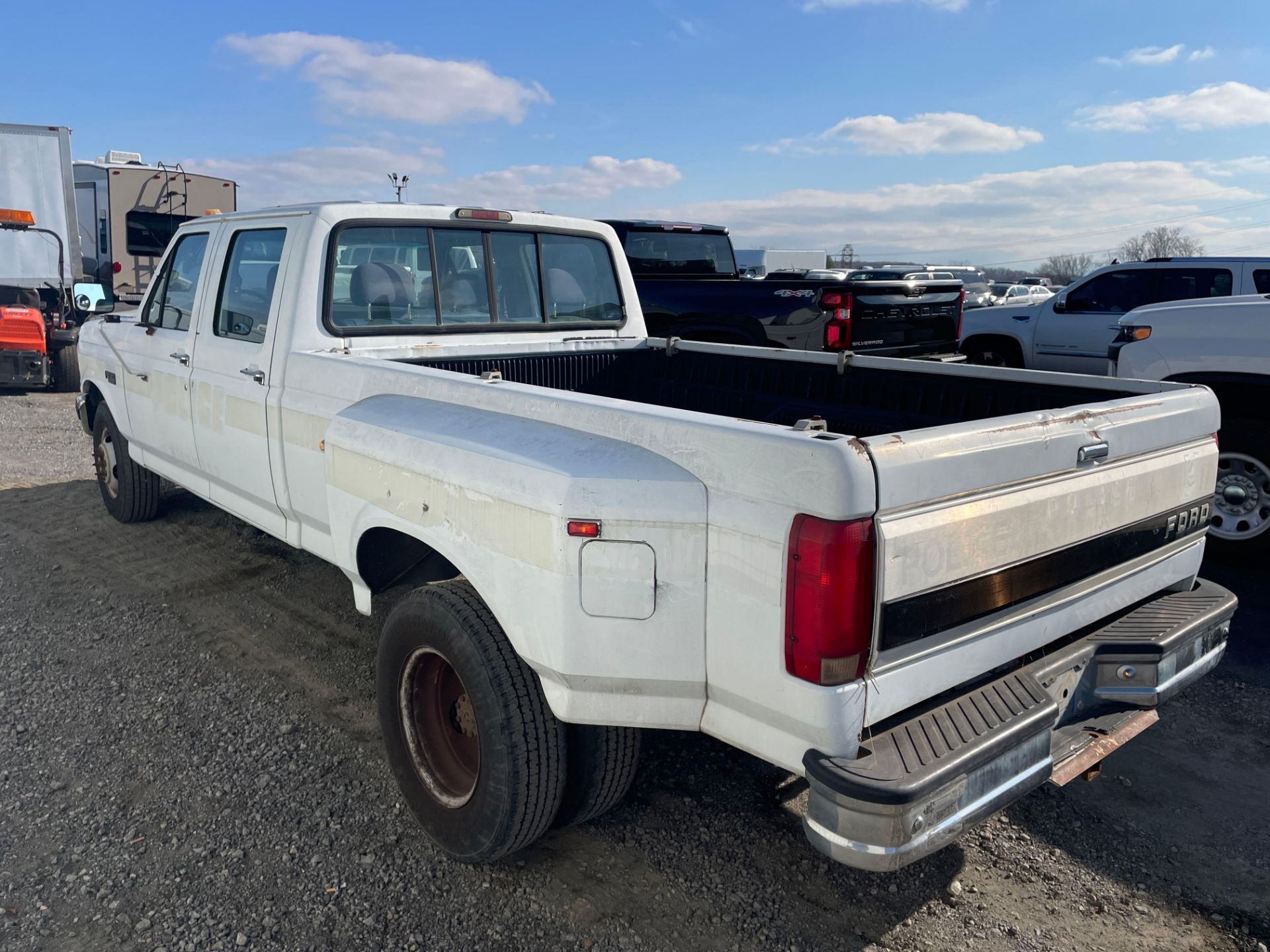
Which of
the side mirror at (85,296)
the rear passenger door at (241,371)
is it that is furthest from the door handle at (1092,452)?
the side mirror at (85,296)

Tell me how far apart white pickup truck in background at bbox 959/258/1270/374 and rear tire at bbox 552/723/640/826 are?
803 cm

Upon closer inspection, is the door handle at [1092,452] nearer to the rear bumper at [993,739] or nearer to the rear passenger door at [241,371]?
the rear bumper at [993,739]

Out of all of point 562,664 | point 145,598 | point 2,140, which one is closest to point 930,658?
point 562,664

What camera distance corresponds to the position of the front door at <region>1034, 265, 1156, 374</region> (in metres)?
10.1

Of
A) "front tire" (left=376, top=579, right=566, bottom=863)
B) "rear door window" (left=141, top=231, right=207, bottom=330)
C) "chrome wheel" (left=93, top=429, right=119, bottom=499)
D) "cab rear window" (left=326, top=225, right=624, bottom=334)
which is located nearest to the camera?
"front tire" (left=376, top=579, right=566, bottom=863)

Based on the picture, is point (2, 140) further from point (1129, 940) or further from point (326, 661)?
point (1129, 940)

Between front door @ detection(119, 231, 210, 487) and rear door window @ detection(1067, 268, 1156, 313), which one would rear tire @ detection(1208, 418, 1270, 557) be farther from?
front door @ detection(119, 231, 210, 487)

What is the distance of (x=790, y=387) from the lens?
4281 mm

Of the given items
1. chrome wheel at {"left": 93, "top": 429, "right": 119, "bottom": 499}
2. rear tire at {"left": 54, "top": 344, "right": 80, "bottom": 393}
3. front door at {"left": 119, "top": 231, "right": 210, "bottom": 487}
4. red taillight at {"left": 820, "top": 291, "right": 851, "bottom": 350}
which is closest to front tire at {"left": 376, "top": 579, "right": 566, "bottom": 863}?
front door at {"left": 119, "top": 231, "right": 210, "bottom": 487}

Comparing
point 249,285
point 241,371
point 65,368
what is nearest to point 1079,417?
point 241,371

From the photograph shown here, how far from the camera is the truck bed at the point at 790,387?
356 centimetres

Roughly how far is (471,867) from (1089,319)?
32.0ft

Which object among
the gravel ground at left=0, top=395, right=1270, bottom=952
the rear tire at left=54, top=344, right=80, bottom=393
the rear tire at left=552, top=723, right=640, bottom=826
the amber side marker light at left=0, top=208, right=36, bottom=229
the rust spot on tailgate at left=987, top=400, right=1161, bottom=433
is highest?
the amber side marker light at left=0, top=208, right=36, bottom=229

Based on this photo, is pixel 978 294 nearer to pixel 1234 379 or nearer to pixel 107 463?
pixel 1234 379
